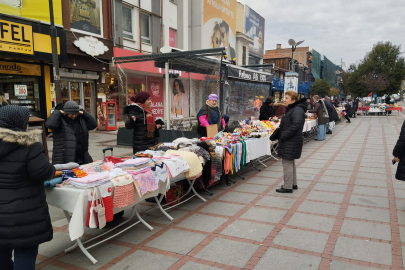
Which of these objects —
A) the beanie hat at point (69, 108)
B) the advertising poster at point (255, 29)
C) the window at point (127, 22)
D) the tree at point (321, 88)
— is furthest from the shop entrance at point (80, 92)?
the tree at point (321, 88)

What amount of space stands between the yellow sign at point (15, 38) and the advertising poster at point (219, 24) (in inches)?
471

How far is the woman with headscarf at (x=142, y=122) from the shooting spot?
16.0 ft

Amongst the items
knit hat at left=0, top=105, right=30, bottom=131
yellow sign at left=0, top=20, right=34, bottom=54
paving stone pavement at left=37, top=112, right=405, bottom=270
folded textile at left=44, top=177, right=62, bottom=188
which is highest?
yellow sign at left=0, top=20, right=34, bottom=54

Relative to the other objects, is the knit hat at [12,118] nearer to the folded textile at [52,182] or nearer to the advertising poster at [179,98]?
the folded textile at [52,182]

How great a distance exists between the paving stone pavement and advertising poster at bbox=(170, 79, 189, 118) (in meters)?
4.81

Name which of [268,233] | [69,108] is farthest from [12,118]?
[268,233]

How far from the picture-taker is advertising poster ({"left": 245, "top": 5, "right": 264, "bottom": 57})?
88.6ft

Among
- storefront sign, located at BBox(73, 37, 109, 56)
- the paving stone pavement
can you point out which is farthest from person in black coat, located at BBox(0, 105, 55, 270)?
storefront sign, located at BBox(73, 37, 109, 56)

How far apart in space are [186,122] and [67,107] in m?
6.51

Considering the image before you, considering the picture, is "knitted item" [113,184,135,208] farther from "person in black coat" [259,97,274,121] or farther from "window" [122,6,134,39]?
"window" [122,6,134,39]

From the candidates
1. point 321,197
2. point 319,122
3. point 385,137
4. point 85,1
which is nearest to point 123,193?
point 321,197

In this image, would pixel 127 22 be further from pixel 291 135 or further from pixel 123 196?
pixel 123 196

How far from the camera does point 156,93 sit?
16.2 metres

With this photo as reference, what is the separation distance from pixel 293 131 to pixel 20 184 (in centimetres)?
421
